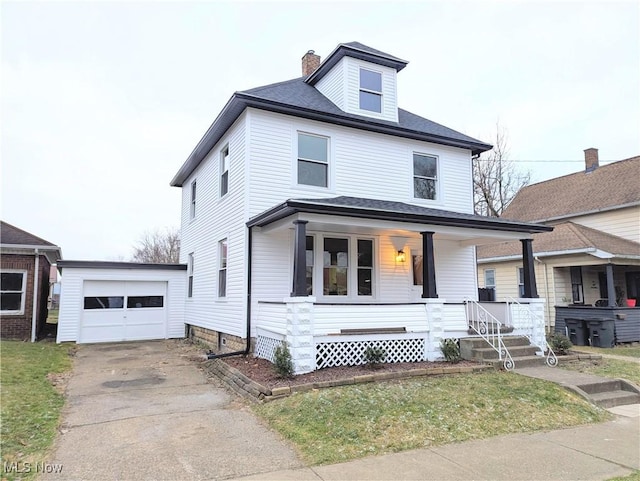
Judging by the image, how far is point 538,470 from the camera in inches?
164

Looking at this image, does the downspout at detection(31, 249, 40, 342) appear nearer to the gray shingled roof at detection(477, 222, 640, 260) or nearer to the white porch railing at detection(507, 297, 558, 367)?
the white porch railing at detection(507, 297, 558, 367)

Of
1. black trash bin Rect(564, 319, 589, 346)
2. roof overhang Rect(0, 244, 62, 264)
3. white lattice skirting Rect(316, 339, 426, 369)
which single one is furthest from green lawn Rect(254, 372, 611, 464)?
roof overhang Rect(0, 244, 62, 264)

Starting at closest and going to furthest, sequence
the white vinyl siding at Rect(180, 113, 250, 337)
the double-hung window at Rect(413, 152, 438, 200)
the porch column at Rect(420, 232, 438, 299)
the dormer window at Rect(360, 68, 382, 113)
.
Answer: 1. the porch column at Rect(420, 232, 438, 299)
2. the white vinyl siding at Rect(180, 113, 250, 337)
3. the dormer window at Rect(360, 68, 382, 113)
4. the double-hung window at Rect(413, 152, 438, 200)

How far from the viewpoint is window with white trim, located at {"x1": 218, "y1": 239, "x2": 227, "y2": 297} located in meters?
11.4

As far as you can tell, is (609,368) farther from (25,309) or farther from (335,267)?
(25,309)

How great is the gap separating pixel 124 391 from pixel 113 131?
1805 centimetres

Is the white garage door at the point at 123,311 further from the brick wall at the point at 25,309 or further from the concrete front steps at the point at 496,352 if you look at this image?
the concrete front steps at the point at 496,352

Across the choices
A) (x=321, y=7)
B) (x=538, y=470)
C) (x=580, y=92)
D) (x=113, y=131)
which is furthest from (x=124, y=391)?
(x=580, y=92)

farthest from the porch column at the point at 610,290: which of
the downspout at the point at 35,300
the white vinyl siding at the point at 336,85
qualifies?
the downspout at the point at 35,300

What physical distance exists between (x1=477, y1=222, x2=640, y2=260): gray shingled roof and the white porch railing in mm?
6039

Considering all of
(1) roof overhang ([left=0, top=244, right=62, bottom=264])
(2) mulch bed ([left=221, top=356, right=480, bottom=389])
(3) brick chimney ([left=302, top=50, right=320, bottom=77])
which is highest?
(3) brick chimney ([left=302, top=50, right=320, bottom=77])

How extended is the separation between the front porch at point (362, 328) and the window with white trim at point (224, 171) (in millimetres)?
3861

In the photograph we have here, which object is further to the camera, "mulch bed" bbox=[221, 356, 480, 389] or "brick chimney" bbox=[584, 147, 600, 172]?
"brick chimney" bbox=[584, 147, 600, 172]

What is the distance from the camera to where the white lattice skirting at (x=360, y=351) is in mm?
7973
